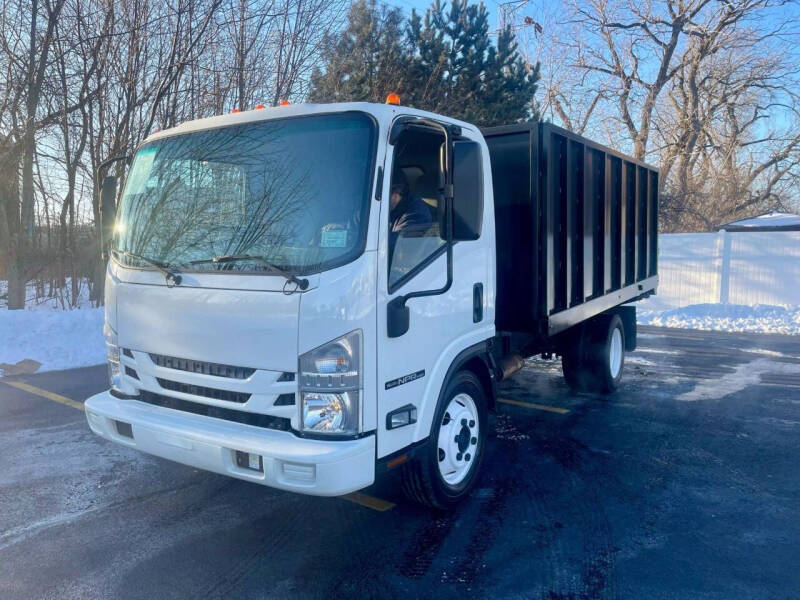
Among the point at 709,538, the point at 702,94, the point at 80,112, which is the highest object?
the point at 702,94


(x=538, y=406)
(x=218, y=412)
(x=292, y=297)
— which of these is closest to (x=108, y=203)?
(x=218, y=412)

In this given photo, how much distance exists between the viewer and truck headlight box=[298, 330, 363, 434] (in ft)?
10.8

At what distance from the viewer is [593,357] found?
731 centimetres

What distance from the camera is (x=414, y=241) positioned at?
3.73 metres

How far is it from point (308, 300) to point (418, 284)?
0.71 metres

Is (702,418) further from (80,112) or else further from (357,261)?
(80,112)

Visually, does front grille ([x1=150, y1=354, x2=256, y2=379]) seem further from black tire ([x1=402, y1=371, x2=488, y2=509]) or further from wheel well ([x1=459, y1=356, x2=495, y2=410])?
wheel well ([x1=459, y1=356, x2=495, y2=410])

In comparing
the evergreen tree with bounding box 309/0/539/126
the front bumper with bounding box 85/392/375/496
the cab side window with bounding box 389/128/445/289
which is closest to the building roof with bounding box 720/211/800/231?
the evergreen tree with bounding box 309/0/539/126

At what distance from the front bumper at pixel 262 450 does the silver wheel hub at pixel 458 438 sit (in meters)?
0.89

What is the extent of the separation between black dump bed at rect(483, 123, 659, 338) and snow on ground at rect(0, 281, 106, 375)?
687 centimetres

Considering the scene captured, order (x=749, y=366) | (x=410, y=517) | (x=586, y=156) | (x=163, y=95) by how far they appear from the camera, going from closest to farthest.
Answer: (x=410, y=517) < (x=586, y=156) < (x=749, y=366) < (x=163, y=95)

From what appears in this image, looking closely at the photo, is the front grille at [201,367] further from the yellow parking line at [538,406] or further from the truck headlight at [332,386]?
the yellow parking line at [538,406]

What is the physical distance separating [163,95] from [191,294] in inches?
475

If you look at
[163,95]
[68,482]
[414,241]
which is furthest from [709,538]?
[163,95]
